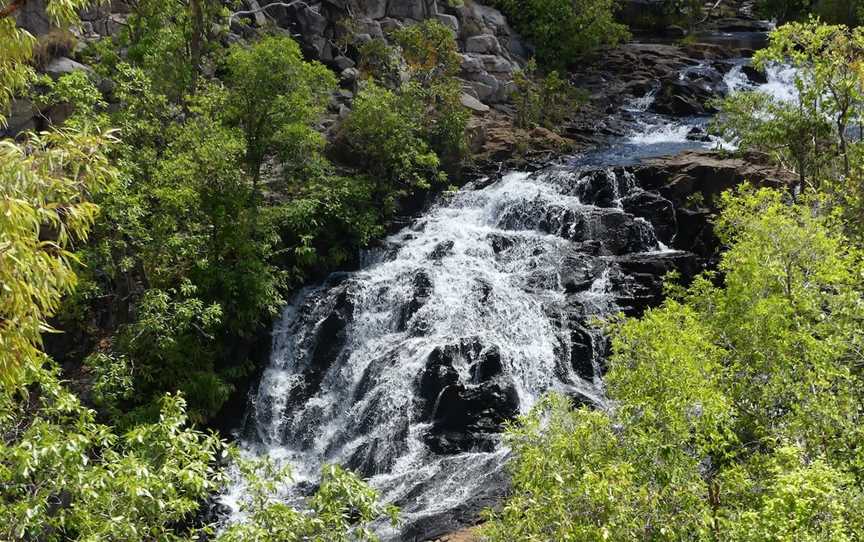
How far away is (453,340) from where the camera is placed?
18.9 m

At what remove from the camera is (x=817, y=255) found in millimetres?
9930

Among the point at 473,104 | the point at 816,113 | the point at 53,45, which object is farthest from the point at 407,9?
the point at 816,113

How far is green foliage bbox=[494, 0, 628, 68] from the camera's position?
39250 millimetres

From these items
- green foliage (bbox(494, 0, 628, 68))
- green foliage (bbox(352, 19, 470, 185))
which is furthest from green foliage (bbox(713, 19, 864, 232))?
green foliage (bbox(494, 0, 628, 68))

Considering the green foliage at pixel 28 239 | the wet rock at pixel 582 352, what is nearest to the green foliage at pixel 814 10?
the wet rock at pixel 582 352

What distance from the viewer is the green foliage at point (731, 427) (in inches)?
265

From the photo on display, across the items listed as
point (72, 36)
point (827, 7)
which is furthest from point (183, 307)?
point (827, 7)

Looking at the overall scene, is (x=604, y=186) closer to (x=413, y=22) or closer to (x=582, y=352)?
(x=582, y=352)

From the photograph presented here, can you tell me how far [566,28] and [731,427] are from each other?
1357 inches

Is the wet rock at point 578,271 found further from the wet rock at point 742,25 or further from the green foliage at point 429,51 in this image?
the wet rock at point 742,25

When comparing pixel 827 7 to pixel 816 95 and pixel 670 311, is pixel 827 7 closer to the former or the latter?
pixel 816 95

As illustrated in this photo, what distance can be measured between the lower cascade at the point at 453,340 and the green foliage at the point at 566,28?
55.7 ft

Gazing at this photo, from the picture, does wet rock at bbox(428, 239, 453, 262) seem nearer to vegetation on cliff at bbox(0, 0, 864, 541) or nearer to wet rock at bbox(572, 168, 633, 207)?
vegetation on cliff at bbox(0, 0, 864, 541)

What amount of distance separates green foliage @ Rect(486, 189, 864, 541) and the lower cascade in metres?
6.88
